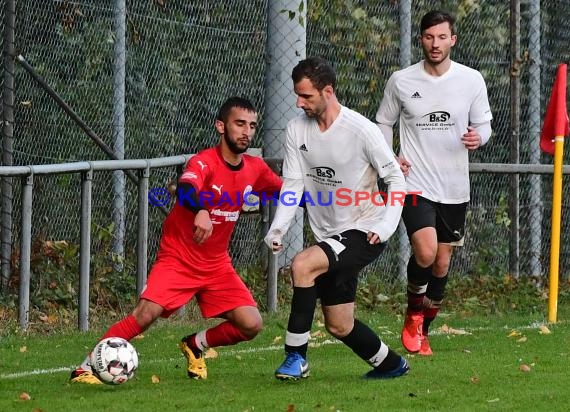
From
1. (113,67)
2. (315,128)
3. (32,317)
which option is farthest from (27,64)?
(315,128)

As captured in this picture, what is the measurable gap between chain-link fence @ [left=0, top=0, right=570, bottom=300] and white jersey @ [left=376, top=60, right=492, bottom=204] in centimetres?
243

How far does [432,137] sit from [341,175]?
1.67 meters

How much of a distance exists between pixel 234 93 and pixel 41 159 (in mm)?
1933

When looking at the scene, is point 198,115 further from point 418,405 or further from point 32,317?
point 418,405

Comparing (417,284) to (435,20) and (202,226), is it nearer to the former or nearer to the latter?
(435,20)

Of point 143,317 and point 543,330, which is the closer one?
point 143,317

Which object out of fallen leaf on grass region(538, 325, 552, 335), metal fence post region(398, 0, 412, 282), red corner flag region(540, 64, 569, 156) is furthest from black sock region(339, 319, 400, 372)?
metal fence post region(398, 0, 412, 282)

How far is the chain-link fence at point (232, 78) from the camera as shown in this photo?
11531mm

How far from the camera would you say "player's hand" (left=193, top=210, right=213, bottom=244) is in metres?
7.55

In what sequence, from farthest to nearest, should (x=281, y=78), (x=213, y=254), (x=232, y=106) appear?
(x=281, y=78)
(x=213, y=254)
(x=232, y=106)

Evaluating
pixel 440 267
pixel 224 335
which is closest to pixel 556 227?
pixel 440 267

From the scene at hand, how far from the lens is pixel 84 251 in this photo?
10.1m

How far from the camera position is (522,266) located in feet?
46.1

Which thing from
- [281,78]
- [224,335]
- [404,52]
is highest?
[404,52]
